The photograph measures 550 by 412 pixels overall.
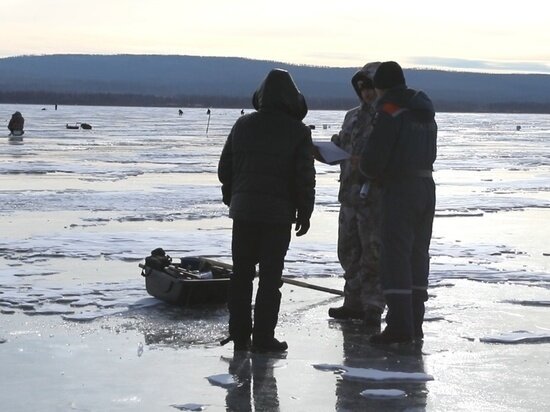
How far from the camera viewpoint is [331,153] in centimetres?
766

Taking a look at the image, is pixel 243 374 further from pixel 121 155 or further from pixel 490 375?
pixel 121 155

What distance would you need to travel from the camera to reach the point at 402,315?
24.1ft

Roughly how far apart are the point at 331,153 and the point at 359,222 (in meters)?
0.58

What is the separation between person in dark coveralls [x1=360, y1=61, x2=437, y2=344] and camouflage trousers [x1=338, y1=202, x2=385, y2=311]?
18.0 inches

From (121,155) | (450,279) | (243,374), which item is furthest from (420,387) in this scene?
(121,155)

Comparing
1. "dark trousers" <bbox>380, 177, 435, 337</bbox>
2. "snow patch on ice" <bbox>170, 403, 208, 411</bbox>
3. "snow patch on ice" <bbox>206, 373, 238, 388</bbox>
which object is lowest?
"snow patch on ice" <bbox>206, 373, 238, 388</bbox>

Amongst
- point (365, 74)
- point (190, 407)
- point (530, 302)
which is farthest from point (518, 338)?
point (190, 407)

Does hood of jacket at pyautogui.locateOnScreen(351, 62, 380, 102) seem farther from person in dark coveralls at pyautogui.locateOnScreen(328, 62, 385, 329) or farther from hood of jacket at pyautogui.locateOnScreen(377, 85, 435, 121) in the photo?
hood of jacket at pyautogui.locateOnScreen(377, 85, 435, 121)

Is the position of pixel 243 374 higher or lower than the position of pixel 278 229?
lower

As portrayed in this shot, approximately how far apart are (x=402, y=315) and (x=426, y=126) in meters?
1.18

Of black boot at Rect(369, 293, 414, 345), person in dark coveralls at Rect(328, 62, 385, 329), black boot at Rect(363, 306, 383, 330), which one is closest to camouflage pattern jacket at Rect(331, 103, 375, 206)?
person in dark coveralls at Rect(328, 62, 385, 329)

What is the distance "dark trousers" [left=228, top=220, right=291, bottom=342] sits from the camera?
7008mm

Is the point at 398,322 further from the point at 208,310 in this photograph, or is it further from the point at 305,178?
the point at 208,310

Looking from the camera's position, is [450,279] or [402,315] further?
[450,279]
